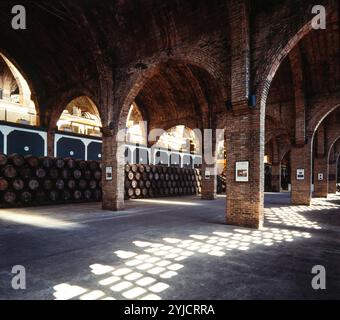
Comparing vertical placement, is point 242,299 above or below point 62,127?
below

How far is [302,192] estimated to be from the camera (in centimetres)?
1296

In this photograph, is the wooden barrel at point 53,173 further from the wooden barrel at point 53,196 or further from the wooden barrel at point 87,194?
the wooden barrel at point 87,194

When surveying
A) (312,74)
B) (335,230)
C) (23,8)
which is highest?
(23,8)

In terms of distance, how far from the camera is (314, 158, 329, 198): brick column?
1872 centimetres

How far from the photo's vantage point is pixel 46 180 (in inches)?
435

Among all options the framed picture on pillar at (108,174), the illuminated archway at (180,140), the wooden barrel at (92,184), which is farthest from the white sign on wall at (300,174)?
the illuminated archway at (180,140)

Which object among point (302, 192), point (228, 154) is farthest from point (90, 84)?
point (302, 192)

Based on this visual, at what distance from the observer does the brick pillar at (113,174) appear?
31.4ft

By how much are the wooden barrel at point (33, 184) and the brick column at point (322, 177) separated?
19336 millimetres

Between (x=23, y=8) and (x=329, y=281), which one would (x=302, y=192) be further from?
(x=23, y=8)

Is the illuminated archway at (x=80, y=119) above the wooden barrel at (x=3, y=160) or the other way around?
above

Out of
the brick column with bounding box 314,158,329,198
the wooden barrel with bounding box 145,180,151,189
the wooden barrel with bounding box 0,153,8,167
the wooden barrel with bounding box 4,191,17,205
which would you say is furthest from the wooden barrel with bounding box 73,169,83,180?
the brick column with bounding box 314,158,329,198

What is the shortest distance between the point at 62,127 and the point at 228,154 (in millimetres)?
21929

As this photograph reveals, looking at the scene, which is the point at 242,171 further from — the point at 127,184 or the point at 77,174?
the point at 127,184
